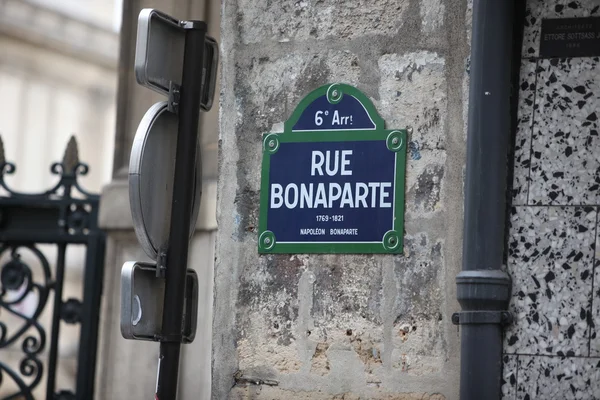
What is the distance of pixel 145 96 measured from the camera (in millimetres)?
5219

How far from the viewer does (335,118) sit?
279cm

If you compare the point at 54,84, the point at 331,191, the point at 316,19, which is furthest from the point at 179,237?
the point at 54,84

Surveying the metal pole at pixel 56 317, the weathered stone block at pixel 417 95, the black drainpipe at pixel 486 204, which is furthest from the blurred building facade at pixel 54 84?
the black drainpipe at pixel 486 204

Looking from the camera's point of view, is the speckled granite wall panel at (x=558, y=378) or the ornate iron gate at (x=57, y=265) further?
the ornate iron gate at (x=57, y=265)

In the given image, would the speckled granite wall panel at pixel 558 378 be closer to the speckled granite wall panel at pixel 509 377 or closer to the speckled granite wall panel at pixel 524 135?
the speckled granite wall panel at pixel 509 377

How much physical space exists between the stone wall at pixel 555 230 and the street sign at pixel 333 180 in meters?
0.32

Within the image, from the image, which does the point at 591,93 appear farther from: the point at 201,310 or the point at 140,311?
the point at 201,310

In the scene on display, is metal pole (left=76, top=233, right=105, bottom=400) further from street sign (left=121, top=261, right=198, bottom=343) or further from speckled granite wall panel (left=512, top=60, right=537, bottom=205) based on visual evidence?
speckled granite wall panel (left=512, top=60, right=537, bottom=205)

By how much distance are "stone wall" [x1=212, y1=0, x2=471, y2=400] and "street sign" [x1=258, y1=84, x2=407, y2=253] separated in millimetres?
27

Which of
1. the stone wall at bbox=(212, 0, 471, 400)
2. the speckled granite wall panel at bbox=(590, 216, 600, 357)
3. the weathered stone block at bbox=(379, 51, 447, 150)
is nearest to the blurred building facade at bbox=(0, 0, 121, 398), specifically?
the stone wall at bbox=(212, 0, 471, 400)

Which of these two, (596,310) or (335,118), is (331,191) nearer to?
(335,118)

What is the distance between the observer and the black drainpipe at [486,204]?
2479 mm

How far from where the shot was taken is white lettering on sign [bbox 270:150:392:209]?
272 centimetres

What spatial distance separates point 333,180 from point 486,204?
0.42 meters
